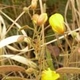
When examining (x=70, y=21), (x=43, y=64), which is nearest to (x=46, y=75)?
(x=43, y=64)

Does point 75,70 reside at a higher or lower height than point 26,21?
lower

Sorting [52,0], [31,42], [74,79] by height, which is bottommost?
[74,79]

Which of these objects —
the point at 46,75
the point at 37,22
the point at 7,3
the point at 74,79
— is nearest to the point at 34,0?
the point at 37,22

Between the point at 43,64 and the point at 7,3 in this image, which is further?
the point at 7,3

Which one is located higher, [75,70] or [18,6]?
[18,6]

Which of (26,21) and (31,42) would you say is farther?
(26,21)

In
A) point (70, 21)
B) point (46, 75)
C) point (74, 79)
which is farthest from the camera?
point (70, 21)

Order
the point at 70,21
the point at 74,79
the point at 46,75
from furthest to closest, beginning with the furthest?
1. the point at 70,21
2. the point at 74,79
3. the point at 46,75

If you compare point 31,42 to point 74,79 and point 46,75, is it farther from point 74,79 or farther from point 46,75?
point 74,79

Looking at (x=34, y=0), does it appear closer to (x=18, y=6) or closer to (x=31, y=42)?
(x=31, y=42)
